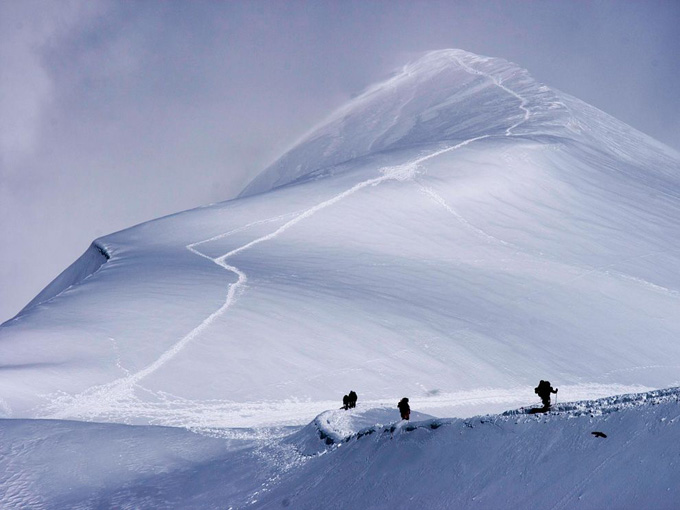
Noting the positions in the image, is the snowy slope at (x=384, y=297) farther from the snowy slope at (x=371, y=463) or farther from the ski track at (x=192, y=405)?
the snowy slope at (x=371, y=463)

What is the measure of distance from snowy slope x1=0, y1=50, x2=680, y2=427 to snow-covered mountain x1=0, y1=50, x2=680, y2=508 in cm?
9

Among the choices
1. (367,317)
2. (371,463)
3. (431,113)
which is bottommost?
(371,463)

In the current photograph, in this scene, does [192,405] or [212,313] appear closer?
[192,405]

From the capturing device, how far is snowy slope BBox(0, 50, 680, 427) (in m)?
20.6

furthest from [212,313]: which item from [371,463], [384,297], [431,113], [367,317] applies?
[431,113]

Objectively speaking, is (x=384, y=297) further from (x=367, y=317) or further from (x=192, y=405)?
(x=192, y=405)

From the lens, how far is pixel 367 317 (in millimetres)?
24766

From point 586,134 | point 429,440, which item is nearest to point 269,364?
point 429,440

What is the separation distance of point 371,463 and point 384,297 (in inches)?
647

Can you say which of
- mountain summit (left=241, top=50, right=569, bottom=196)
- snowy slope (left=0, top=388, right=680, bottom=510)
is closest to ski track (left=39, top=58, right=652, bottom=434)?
snowy slope (left=0, top=388, right=680, bottom=510)

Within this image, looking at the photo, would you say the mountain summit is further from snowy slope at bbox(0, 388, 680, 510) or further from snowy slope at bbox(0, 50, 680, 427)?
snowy slope at bbox(0, 388, 680, 510)

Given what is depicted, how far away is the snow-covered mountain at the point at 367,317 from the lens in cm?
1306

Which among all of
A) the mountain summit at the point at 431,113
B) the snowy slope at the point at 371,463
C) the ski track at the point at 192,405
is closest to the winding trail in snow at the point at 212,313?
the ski track at the point at 192,405

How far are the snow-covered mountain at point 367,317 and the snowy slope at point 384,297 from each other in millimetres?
87
